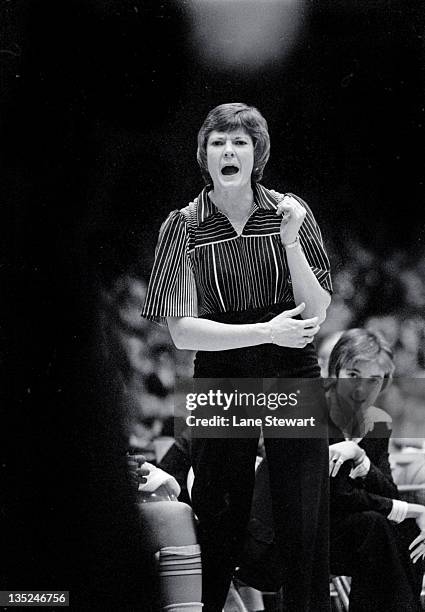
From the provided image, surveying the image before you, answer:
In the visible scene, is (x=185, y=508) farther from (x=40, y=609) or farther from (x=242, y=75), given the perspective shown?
(x=242, y=75)

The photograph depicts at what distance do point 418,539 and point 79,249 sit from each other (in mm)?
1315

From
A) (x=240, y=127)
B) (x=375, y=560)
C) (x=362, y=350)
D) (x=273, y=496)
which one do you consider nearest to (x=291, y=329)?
(x=362, y=350)

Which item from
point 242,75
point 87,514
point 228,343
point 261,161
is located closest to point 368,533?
point 228,343

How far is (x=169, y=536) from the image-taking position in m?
2.06

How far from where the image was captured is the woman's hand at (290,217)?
80.4 inches

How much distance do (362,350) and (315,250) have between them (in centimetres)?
33

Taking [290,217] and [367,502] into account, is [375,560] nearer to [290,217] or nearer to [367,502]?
[367,502]

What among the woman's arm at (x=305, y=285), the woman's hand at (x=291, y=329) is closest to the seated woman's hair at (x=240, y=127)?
the woman's arm at (x=305, y=285)

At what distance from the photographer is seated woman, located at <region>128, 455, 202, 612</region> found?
2033 millimetres

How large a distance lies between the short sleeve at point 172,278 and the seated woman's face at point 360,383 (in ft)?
1.58

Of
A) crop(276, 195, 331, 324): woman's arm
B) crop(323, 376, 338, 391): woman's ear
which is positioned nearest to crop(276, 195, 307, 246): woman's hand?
crop(276, 195, 331, 324): woman's arm

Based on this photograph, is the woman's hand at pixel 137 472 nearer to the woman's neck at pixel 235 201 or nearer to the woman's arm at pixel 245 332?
the woman's arm at pixel 245 332

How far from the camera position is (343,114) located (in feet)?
6.95

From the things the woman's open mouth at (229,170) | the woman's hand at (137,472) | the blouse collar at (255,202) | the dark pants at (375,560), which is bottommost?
the dark pants at (375,560)
